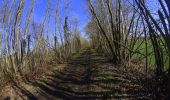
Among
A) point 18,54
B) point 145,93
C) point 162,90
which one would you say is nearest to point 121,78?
point 145,93

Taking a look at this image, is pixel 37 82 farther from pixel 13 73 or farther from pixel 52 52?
pixel 52 52

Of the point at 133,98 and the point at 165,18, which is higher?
the point at 165,18

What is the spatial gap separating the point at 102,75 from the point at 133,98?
625 cm

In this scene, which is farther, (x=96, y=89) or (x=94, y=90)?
(x=96, y=89)

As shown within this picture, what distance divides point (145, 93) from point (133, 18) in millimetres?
11420

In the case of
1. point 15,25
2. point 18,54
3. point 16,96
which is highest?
point 15,25

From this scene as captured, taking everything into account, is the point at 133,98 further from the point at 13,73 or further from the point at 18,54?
the point at 18,54

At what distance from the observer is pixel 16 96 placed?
1463 centimetres

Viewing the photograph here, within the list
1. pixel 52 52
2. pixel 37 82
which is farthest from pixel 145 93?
pixel 52 52

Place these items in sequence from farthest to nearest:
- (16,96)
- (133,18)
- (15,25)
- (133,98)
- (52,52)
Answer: (52,52)
(133,18)
(15,25)
(16,96)
(133,98)

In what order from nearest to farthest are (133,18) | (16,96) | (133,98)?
(133,98)
(16,96)
(133,18)

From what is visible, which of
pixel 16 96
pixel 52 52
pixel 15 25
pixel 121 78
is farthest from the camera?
pixel 52 52

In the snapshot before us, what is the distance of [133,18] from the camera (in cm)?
2266

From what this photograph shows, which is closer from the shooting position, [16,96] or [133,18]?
[16,96]
